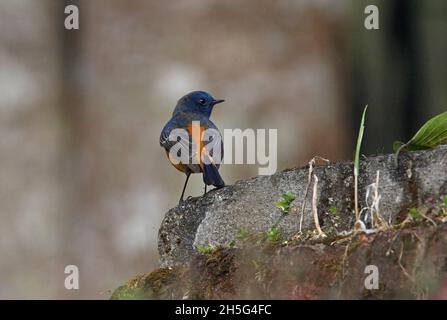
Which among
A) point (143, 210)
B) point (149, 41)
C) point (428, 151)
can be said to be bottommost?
point (143, 210)

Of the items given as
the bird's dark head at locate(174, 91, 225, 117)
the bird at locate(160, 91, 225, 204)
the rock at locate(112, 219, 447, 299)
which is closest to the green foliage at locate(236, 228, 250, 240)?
the rock at locate(112, 219, 447, 299)

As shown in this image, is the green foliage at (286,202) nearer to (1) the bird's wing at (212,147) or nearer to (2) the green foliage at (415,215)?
(2) the green foliage at (415,215)

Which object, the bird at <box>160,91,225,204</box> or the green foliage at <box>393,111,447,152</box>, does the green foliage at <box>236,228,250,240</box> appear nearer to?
the green foliage at <box>393,111,447,152</box>

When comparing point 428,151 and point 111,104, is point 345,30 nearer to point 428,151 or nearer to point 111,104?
point 111,104

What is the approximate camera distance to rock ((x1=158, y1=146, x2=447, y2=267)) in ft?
18.9

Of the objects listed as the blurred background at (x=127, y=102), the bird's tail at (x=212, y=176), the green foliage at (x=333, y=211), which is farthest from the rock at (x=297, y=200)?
the blurred background at (x=127, y=102)

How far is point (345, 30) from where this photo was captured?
32.6 feet

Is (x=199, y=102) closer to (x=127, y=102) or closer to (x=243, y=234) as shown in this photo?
(x=127, y=102)

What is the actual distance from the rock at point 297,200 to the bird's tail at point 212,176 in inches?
41.9
